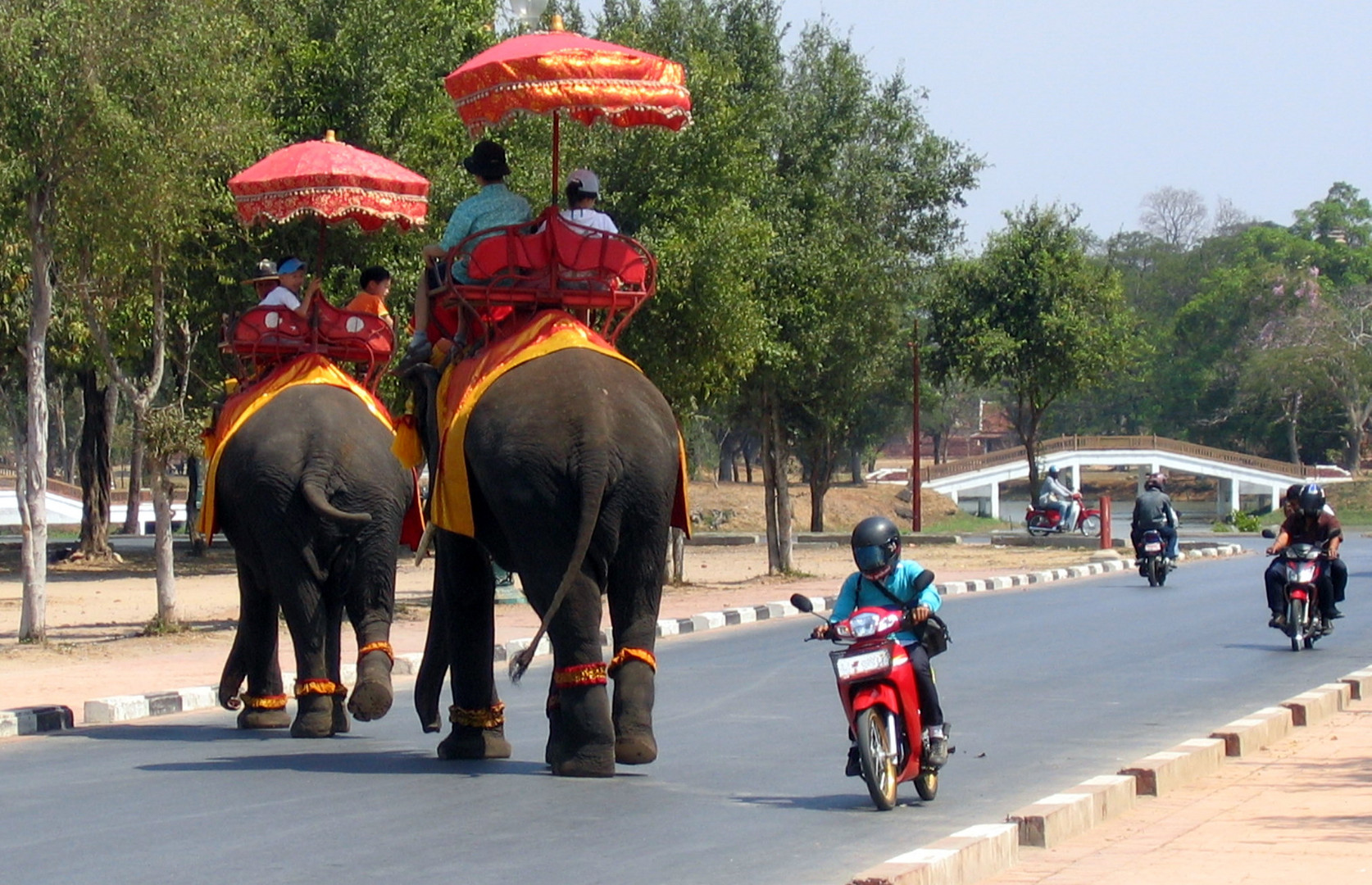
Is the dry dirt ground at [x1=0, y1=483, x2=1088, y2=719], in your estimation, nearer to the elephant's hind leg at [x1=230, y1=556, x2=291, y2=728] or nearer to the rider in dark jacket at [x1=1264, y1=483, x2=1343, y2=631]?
the elephant's hind leg at [x1=230, y1=556, x2=291, y2=728]

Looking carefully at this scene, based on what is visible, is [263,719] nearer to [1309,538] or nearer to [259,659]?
[259,659]

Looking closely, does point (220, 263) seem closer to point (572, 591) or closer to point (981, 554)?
point (572, 591)

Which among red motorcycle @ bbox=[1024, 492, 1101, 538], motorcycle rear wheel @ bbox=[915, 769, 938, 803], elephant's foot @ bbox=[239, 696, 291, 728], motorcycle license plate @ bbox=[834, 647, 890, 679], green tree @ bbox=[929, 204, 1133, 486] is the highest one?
green tree @ bbox=[929, 204, 1133, 486]

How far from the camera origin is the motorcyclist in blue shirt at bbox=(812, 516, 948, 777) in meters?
8.41

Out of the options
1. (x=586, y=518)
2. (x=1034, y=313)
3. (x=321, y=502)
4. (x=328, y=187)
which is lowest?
(x=586, y=518)

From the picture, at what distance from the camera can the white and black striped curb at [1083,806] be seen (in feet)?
21.5

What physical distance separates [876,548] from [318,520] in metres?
3.48

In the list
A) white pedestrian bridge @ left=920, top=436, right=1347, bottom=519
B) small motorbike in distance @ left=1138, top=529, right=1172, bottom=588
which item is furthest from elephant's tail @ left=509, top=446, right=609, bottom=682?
white pedestrian bridge @ left=920, top=436, right=1347, bottom=519

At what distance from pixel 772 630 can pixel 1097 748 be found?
9352mm

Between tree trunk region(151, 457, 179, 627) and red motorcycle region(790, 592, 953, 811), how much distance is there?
10.8 metres

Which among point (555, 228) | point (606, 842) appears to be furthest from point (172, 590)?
point (606, 842)

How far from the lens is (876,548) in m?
8.54

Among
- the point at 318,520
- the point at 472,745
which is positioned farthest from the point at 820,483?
the point at 472,745

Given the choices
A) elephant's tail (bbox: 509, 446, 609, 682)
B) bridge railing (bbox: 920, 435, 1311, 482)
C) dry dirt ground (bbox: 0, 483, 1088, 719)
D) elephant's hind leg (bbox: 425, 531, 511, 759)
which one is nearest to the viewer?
elephant's tail (bbox: 509, 446, 609, 682)
